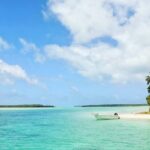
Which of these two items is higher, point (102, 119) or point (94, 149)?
point (102, 119)

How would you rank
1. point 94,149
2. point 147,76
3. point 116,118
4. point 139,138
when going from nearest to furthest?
1. point 94,149
2. point 139,138
3. point 116,118
4. point 147,76

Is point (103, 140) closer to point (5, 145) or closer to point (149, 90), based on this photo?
point (5, 145)

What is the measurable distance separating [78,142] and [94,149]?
4.72 metres

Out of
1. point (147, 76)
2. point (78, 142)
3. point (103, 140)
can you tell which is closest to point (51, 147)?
point (78, 142)

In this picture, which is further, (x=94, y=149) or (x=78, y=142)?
(x=78, y=142)

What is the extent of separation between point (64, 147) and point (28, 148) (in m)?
2.78

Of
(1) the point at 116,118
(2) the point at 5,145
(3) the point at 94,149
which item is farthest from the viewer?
(1) the point at 116,118

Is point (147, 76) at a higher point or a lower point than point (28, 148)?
higher

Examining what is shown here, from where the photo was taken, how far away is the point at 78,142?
31359mm

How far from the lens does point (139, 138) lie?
33219 millimetres

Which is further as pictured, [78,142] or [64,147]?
[78,142]

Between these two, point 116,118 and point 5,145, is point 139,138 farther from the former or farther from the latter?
point 116,118

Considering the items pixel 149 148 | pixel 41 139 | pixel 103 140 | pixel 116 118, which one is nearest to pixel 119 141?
pixel 103 140

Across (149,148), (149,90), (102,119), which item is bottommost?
(149,148)
